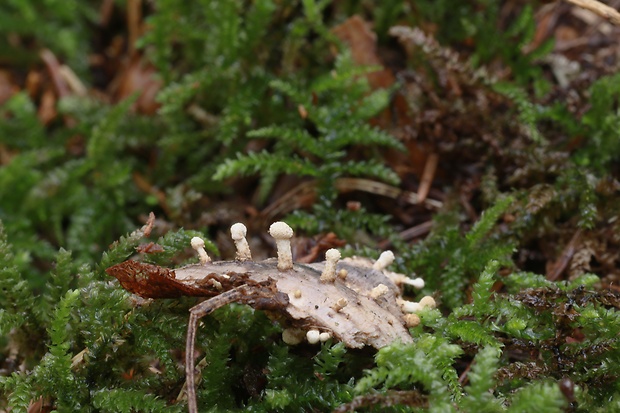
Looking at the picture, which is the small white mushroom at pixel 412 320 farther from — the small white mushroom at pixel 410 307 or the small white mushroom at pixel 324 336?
the small white mushroom at pixel 324 336

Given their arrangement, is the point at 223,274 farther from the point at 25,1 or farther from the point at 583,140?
the point at 25,1

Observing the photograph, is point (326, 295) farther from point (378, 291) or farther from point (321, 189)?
point (321, 189)

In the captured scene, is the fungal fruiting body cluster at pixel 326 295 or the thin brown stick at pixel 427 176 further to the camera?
the thin brown stick at pixel 427 176

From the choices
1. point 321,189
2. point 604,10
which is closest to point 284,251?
point 321,189

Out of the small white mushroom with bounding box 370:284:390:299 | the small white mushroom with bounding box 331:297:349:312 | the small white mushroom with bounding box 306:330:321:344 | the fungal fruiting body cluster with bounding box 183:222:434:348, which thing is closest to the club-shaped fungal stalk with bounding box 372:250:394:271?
the fungal fruiting body cluster with bounding box 183:222:434:348

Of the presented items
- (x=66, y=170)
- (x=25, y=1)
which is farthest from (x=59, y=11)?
(x=66, y=170)

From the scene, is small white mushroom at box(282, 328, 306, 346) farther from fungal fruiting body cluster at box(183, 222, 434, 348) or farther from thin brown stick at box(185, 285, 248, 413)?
thin brown stick at box(185, 285, 248, 413)

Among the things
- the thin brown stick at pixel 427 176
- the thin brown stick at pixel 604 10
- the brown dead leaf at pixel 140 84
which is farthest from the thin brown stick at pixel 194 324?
the brown dead leaf at pixel 140 84
